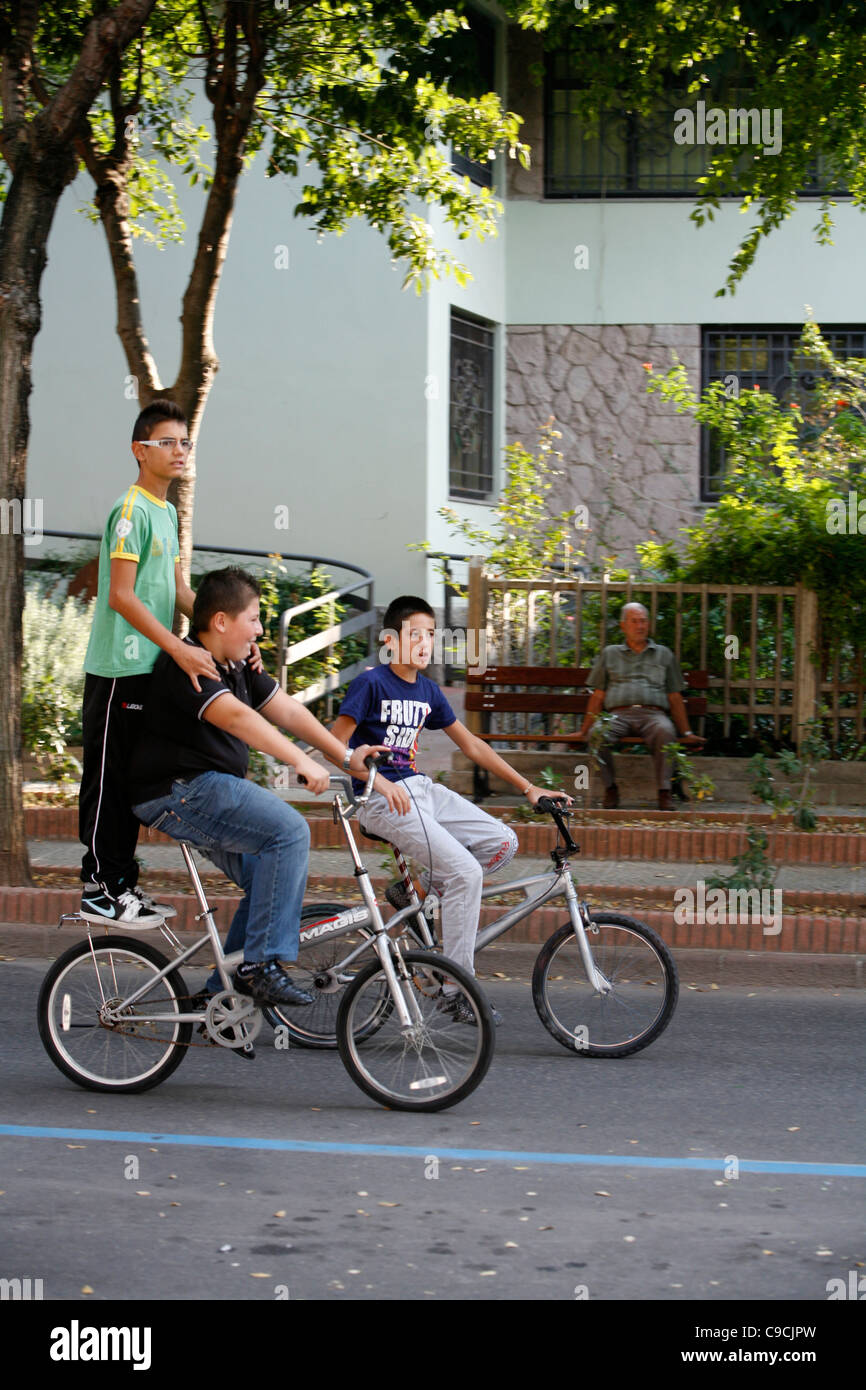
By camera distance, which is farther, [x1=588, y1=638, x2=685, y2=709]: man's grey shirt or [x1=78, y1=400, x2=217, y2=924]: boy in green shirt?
[x1=588, y1=638, x2=685, y2=709]: man's grey shirt

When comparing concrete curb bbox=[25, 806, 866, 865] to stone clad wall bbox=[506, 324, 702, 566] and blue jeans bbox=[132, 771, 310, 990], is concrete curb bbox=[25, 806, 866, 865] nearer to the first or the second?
blue jeans bbox=[132, 771, 310, 990]

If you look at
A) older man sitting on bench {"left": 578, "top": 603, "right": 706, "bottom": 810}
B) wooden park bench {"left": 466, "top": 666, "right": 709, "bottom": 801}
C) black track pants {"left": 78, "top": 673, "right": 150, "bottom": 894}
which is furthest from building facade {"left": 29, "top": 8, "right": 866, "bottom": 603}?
black track pants {"left": 78, "top": 673, "right": 150, "bottom": 894}

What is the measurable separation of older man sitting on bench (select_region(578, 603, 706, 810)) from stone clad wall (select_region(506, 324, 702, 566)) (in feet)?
24.6

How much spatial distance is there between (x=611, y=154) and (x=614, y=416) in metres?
3.13

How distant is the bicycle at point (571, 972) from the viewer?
600cm

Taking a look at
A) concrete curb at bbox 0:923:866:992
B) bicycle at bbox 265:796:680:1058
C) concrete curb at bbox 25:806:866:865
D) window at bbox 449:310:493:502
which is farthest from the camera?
window at bbox 449:310:493:502

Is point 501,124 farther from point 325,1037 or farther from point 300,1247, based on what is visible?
point 300,1247

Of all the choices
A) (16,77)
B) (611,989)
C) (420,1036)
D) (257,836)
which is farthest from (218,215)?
(420,1036)

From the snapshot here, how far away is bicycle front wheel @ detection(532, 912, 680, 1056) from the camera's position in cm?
618

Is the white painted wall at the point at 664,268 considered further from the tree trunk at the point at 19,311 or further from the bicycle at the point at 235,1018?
the bicycle at the point at 235,1018

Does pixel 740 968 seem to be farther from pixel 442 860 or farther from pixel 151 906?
pixel 151 906
